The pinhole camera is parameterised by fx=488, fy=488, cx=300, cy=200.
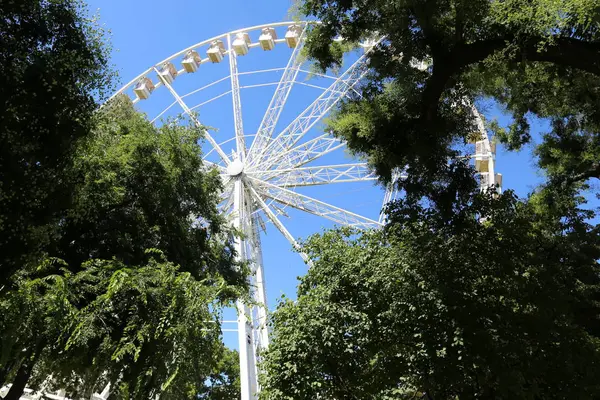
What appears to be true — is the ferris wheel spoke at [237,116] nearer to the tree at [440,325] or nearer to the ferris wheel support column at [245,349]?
the ferris wheel support column at [245,349]

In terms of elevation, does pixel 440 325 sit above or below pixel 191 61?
below

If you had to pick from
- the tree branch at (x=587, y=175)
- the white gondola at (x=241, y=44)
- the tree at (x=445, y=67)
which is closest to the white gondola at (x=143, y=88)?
the white gondola at (x=241, y=44)

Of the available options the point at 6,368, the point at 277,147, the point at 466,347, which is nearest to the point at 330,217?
the point at 277,147

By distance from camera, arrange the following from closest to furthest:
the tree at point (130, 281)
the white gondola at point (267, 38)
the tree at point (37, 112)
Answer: the tree at point (37, 112) → the tree at point (130, 281) → the white gondola at point (267, 38)

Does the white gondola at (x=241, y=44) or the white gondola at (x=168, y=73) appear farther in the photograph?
the white gondola at (x=168, y=73)

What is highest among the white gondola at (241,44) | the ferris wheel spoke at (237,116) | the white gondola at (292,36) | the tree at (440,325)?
the white gondola at (241,44)

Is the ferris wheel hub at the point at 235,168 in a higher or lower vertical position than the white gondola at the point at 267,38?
lower

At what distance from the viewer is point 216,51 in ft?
71.4

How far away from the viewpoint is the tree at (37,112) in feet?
18.6

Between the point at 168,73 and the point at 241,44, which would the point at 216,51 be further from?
the point at 168,73

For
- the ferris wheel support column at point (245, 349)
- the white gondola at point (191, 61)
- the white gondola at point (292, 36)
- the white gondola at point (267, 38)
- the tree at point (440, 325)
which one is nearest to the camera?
the tree at point (440, 325)

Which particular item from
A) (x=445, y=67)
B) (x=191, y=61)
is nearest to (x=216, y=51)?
(x=191, y=61)

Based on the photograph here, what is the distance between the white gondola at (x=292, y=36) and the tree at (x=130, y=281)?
29.7ft

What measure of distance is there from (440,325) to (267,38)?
17.1 metres
